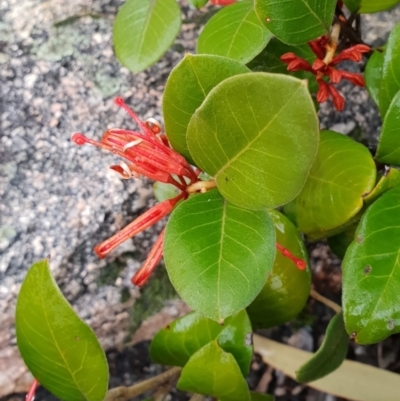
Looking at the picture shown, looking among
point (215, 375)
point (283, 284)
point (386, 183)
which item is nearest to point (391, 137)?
point (386, 183)

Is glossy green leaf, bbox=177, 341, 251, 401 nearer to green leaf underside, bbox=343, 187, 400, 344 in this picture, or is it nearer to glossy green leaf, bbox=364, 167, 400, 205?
green leaf underside, bbox=343, 187, 400, 344

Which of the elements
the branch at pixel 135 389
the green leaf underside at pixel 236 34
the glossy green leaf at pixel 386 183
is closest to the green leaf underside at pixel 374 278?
the glossy green leaf at pixel 386 183

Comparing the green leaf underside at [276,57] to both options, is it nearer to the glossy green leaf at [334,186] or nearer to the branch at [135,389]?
the glossy green leaf at [334,186]

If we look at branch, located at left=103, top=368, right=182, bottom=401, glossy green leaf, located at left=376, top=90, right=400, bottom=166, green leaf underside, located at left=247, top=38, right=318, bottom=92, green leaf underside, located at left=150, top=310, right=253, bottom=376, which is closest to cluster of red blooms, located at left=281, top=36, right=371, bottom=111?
green leaf underside, located at left=247, top=38, right=318, bottom=92

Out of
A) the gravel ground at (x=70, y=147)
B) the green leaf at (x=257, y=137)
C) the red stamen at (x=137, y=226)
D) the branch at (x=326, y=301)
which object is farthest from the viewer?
the branch at (x=326, y=301)

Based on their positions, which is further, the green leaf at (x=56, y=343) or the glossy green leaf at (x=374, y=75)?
the glossy green leaf at (x=374, y=75)

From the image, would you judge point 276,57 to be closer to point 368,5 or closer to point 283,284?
point 368,5

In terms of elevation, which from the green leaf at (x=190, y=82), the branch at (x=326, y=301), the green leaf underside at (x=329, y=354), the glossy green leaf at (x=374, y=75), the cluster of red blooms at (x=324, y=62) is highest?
the green leaf at (x=190, y=82)
